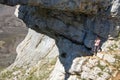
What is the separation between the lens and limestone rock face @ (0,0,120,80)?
5062 cm

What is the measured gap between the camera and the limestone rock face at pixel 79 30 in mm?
A: 50625

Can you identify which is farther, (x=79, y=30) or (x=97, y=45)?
(x=79, y=30)

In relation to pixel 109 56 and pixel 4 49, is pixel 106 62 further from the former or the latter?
pixel 4 49

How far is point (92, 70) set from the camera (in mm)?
50219

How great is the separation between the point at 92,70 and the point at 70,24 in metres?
9.82

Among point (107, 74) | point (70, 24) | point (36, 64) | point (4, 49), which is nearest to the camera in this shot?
point (107, 74)

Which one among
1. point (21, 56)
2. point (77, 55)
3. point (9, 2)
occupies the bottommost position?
point (21, 56)

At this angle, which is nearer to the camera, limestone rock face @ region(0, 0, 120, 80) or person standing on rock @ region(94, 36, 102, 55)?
limestone rock face @ region(0, 0, 120, 80)

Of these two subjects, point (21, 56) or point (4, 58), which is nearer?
point (21, 56)

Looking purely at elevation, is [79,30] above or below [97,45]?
above

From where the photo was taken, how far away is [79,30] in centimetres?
5662

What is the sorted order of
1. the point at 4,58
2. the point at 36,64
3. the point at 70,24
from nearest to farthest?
1. the point at 70,24
2. the point at 36,64
3. the point at 4,58

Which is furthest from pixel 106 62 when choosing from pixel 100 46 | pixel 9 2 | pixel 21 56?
pixel 21 56

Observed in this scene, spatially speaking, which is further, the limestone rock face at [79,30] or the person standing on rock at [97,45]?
the person standing on rock at [97,45]
